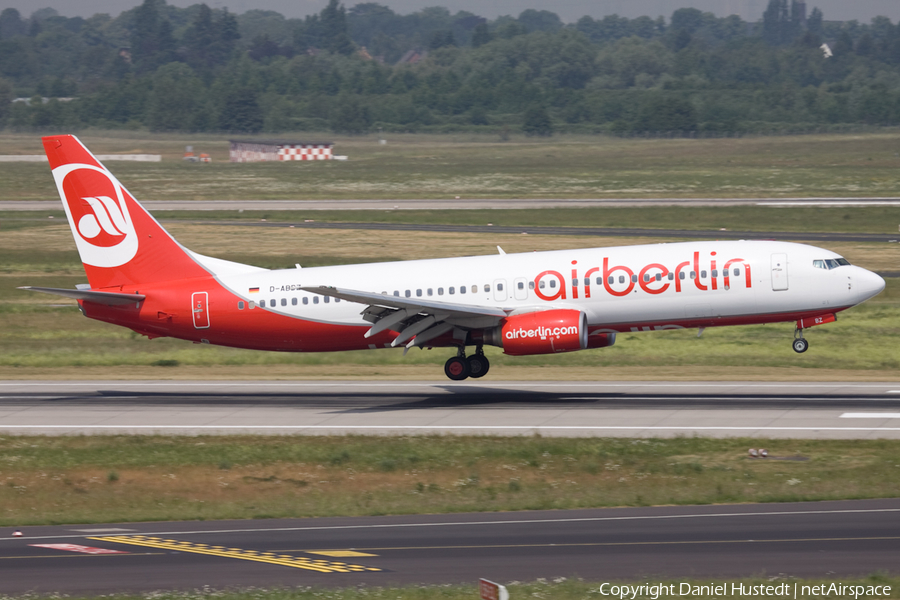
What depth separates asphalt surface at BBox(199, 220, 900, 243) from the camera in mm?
80625

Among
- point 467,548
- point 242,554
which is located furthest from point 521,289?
point 242,554

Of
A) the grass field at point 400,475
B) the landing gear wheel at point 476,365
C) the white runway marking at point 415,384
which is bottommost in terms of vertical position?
the white runway marking at point 415,384

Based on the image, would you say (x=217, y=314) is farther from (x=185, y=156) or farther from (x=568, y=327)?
(x=185, y=156)

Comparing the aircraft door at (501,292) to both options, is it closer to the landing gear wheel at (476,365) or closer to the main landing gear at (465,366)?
the main landing gear at (465,366)

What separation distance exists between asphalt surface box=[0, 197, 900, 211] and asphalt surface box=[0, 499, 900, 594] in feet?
270

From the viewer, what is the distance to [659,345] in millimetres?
51875

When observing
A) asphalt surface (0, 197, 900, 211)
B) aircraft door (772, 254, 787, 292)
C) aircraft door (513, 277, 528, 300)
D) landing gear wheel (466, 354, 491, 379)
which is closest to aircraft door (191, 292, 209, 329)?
landing gear wheel (466, 354, 491, 379)

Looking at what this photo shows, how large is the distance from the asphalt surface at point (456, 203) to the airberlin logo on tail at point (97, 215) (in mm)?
64891

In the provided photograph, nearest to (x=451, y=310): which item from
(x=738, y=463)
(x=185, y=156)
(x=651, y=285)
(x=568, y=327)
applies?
(x=568, y=327)

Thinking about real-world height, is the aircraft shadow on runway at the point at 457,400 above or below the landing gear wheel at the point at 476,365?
below

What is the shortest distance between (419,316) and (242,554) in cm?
1848

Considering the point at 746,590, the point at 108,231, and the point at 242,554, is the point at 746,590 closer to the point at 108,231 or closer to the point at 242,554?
the point at 242,554

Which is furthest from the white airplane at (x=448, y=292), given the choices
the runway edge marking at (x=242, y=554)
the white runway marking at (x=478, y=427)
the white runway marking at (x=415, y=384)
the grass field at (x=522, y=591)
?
the grass field at (x=522, y=591)

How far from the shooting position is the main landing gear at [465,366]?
41.7 metres
